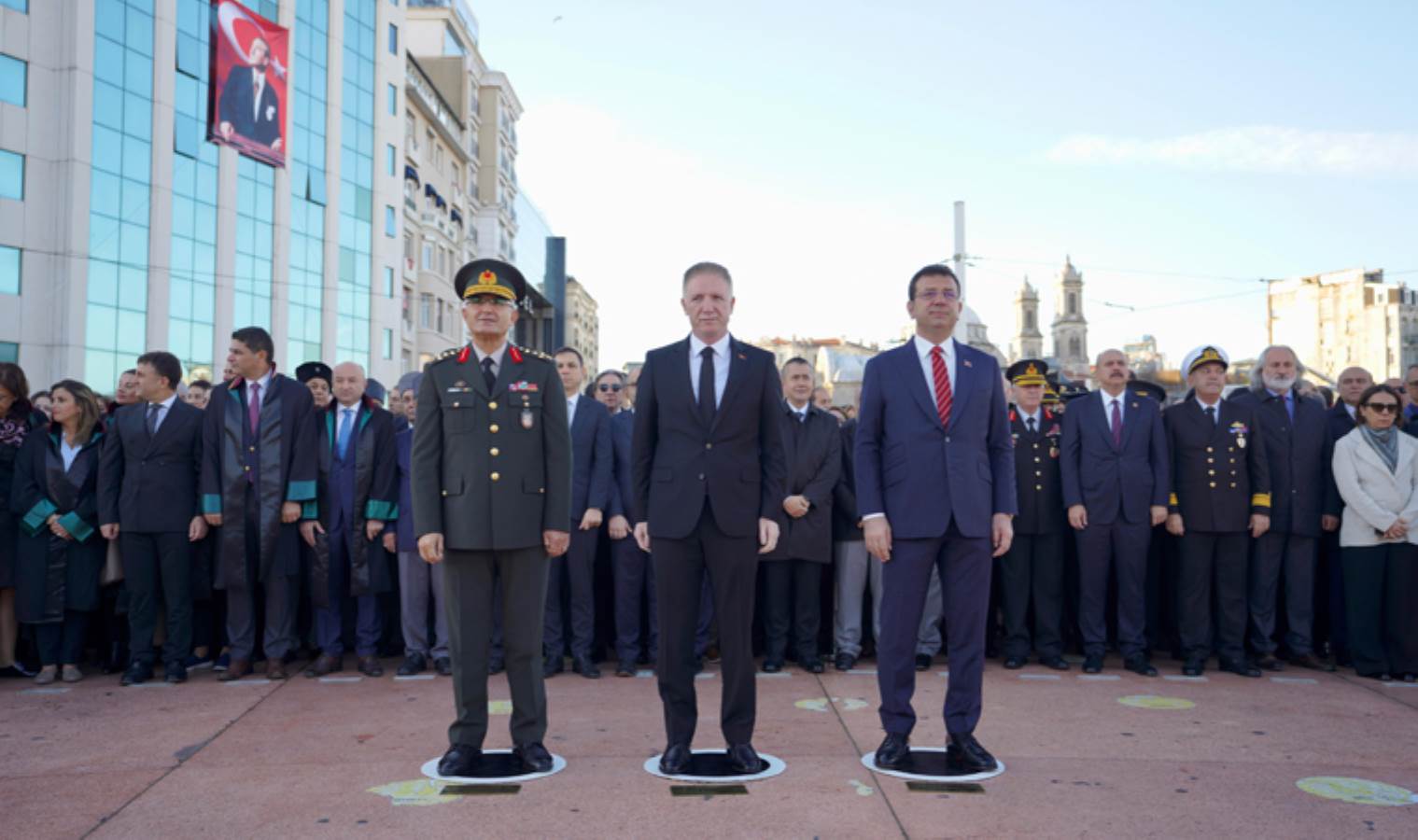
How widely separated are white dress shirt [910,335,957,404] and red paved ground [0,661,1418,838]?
1776 mm

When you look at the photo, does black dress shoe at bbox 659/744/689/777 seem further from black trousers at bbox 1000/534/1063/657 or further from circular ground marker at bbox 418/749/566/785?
black trousers at bbox 1000/534/1063/657

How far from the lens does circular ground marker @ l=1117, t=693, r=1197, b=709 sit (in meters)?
6.15

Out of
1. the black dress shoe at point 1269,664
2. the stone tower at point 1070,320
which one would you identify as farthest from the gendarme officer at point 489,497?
the stone tower at point 1070,320

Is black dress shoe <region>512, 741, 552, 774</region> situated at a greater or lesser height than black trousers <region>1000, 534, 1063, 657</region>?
lesser

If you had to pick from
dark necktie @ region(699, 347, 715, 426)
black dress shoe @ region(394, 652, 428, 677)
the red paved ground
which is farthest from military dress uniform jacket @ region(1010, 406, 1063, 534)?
black dress shoe @ region(394, 652, 428, 677)

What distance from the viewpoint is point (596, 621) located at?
26.7ft

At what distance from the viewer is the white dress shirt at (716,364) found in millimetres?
4820

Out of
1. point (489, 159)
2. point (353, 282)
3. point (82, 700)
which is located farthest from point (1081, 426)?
point (489, 159)

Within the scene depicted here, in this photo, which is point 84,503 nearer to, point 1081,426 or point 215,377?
point 1081,426

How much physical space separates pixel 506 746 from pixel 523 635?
2.22ft

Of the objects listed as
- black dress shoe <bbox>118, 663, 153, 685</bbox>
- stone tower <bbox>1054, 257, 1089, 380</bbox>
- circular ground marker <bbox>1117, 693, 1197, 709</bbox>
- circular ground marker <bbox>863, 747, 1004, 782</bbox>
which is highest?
stone tower <bbox>1054, 257, 1089, 380</bbox>

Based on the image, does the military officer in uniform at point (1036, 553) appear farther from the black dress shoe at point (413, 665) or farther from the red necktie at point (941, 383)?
the black dress shoe at point (413, 665)

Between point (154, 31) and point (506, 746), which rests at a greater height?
point (154, 31)

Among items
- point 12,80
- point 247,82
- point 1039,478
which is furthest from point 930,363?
point 247,82
